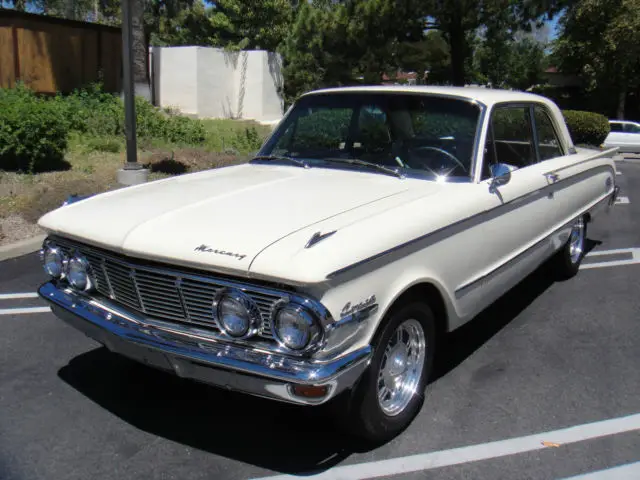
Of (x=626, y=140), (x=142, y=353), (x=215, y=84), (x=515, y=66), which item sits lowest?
(x=626, y=140)

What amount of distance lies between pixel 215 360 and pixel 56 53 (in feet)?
46.3

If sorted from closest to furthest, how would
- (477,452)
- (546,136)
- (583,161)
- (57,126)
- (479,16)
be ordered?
(477,452)
(546,136)
(583,161)
(57,126)
(479,16)

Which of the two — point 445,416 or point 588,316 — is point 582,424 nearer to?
point 445,416

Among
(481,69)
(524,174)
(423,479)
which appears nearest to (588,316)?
(524,174)

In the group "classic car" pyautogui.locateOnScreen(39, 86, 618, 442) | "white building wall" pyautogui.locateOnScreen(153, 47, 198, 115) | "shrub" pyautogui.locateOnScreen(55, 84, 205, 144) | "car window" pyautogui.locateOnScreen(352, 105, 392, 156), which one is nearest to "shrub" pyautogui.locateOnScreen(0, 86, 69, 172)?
"shrub" pyautogui.locateOnScreen(55, 84, 205, 144)

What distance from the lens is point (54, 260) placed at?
3.78m

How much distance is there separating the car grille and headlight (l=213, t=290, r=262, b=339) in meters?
→ 0.03

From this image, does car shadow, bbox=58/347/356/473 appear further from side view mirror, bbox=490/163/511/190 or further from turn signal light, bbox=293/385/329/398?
side view mirror, bbox=490/163/511/190

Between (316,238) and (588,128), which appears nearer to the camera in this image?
(316,238)

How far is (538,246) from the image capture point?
5043 mm

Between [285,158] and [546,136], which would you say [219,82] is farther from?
[285,158]

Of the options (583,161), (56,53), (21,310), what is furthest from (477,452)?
(56,53)

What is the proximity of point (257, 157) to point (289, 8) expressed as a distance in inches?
862

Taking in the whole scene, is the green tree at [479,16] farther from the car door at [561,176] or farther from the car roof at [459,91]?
the car roof at [459,91]
